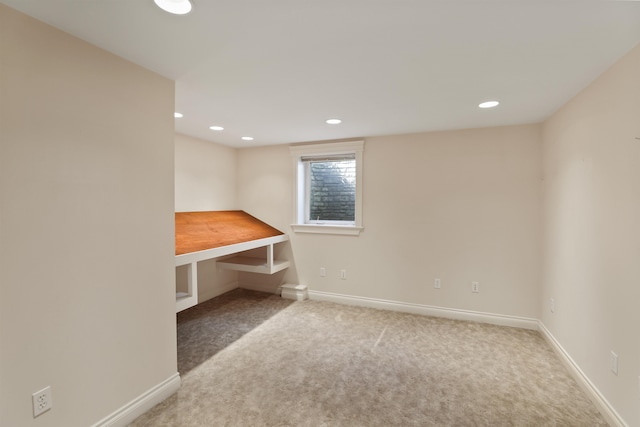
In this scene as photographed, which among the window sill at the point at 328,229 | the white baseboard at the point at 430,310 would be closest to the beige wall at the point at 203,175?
the window sill at the point at 328,229

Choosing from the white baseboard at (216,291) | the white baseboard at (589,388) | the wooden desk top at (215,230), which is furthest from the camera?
the white baseboard at (216,291)

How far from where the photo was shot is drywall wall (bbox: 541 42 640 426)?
1.57 meters

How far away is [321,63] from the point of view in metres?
1.72

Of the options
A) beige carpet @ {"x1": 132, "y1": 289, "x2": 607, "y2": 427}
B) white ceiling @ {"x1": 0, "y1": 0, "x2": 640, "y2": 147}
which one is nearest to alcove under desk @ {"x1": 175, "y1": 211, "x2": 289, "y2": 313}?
beige carpet @ {"x1": 132, "y1": 289, "x2": 607, "y2": 427}

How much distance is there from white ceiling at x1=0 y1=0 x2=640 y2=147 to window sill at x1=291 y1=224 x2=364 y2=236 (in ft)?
5.55

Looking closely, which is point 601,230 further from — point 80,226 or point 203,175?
point 203,175

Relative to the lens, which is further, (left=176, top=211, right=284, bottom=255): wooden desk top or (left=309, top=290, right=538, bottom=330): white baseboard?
(left=309, top=290, right=538, bottom=330): white baseboard

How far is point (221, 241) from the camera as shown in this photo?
9.87ft

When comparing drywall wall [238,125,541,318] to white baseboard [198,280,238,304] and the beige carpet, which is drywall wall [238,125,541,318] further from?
white baseboard [198,280,238,304]

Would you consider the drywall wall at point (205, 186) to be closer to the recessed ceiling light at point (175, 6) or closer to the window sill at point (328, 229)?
the window sill at point (328, 229)

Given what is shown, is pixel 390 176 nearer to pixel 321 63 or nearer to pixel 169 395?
pixel 321 63

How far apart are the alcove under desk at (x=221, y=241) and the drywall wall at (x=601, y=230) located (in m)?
2.81

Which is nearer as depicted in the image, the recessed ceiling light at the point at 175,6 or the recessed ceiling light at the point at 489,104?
the recessed ceiling light at the point at 175,6

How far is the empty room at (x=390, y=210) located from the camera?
1320 millimetres
